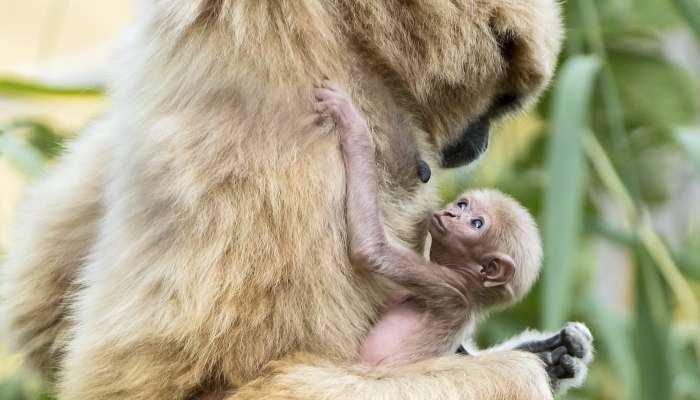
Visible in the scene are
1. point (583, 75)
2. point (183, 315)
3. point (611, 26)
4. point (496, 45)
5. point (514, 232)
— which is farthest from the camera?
point (611, 26)

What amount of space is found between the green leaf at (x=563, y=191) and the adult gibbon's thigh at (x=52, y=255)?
873mm

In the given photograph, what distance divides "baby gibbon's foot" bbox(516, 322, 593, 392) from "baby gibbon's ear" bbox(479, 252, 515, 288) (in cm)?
22

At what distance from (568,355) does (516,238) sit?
0.87ft

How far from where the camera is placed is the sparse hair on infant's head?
191cm

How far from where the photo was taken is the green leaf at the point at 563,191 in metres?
2.10

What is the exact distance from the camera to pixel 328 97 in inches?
63.2

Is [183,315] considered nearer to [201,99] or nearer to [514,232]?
[201,99]

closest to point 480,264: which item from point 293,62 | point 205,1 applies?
point 293,62

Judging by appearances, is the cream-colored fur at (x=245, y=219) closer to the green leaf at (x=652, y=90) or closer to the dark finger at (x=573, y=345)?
the dark finger at (x=573, y=345)

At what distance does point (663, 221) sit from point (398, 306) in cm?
374

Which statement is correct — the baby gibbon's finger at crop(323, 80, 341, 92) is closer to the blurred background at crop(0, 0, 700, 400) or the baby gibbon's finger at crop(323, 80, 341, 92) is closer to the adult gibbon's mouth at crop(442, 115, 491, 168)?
the adult gibbon's mouth at crop(442, 115, 491, 168)

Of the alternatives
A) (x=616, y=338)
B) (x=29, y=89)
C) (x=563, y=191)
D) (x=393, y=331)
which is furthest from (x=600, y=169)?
(x=29, y=89)

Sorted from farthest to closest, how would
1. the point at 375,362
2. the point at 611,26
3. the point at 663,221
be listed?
the point at 663,221
the point at 611,26
the point at 375,362

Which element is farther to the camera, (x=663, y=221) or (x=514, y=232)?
(x=663, y=221)
